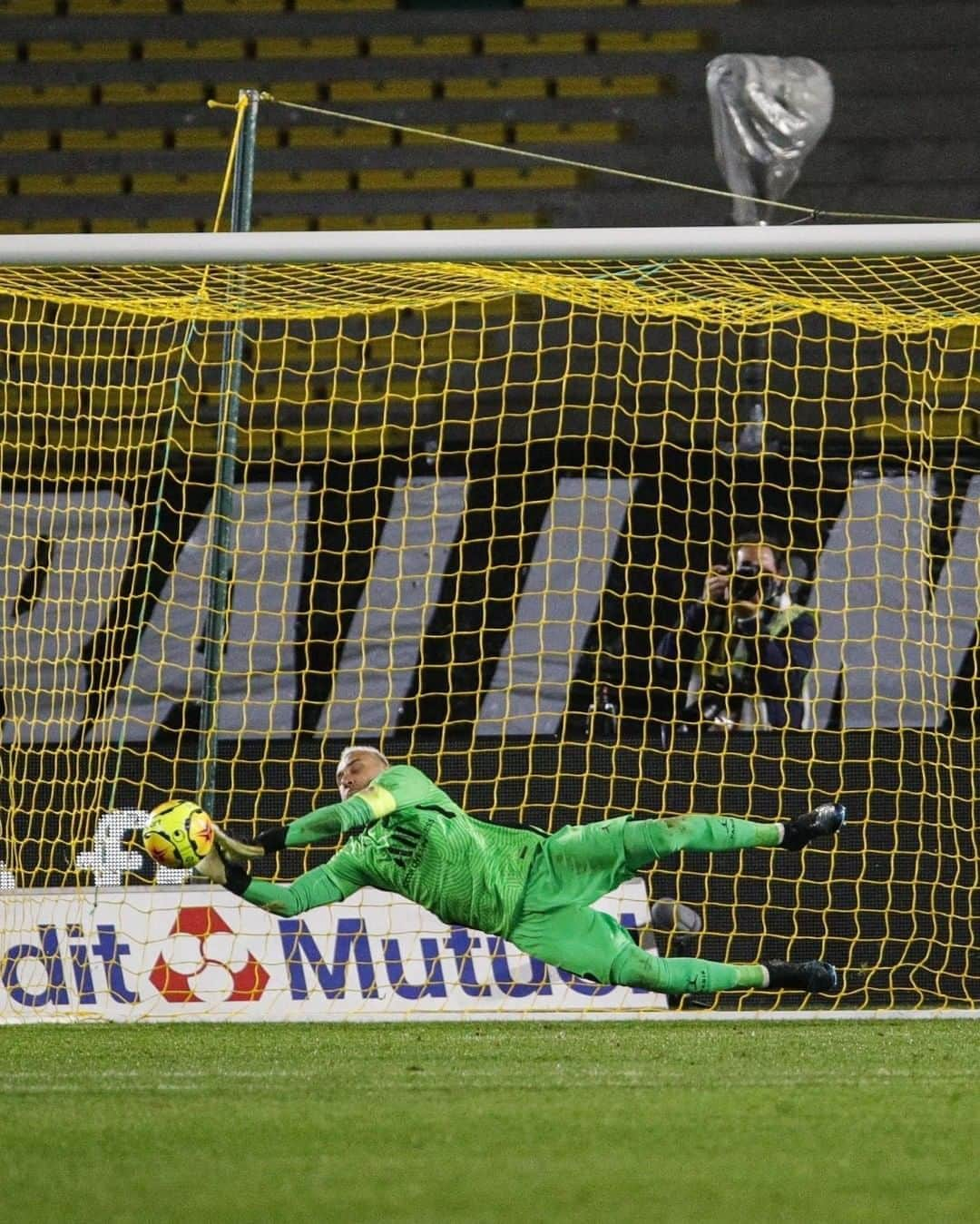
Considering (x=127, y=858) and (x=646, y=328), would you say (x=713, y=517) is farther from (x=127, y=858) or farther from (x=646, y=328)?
(x=127, y=858)

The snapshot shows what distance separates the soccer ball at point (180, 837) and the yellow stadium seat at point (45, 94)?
7.62 metres

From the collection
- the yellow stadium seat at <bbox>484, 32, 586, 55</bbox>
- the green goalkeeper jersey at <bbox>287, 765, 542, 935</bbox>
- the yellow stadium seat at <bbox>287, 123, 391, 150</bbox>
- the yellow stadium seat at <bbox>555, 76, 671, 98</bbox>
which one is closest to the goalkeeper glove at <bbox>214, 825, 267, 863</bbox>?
the green goalkeeper jersey at <bbox>287, 765, 542, 935</bbox>

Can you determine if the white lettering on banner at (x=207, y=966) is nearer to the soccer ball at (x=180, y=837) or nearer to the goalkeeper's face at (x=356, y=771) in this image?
the goalkeeper's face at (x=356, y=771)

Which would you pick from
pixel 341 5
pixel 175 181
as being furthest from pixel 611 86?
pixel 175 181

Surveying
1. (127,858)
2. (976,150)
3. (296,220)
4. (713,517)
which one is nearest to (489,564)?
(713,517)

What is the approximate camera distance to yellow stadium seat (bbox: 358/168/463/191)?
1189 cm

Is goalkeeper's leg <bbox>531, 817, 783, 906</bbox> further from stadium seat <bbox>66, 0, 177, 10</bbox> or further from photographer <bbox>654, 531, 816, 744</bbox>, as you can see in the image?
stadium seat <bbox>66, 0, 177, 10</bbox>

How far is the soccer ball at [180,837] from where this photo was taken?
229 inches

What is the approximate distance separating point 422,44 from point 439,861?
7430 millimetres

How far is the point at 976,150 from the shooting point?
11375mm

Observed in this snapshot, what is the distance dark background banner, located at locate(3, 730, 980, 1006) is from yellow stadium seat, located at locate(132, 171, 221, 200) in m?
5.51

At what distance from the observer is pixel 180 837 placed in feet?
19.1

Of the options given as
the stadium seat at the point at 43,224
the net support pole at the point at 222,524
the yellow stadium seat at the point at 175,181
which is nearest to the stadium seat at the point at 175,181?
the yellow stadium seat at the point at 175,181

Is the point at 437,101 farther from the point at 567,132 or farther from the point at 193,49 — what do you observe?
the point at 193,49
